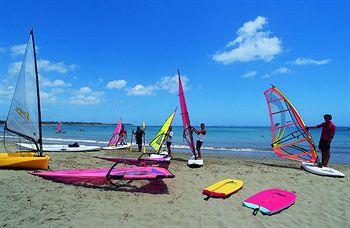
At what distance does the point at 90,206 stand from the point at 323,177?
271 inches

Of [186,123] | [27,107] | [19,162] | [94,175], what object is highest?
[27,107]

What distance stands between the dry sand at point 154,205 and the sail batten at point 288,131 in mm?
3123

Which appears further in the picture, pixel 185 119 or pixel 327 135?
pixel 185 119

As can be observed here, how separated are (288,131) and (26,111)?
28.9 ft

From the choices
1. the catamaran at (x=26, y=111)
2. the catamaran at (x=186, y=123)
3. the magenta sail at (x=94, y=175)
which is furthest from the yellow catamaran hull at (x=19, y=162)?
the catamaran at (x=186, y=123)

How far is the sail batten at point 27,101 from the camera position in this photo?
8.31m

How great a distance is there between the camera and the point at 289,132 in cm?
1129

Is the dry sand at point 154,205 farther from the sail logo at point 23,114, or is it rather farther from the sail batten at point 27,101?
the sail logo at point 23,114

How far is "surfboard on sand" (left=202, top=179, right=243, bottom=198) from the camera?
21.2ft

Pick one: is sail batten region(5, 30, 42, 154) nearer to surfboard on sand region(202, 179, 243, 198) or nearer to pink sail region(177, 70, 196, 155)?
pink sail region(177, 70, 196, 155)

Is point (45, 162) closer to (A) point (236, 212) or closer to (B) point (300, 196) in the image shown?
(A) point (236, 212)

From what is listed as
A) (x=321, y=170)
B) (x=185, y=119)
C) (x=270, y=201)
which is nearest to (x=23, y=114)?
(x=185, y=119)

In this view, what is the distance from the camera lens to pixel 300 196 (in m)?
6.85

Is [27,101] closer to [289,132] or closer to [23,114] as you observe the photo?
[23,114]
